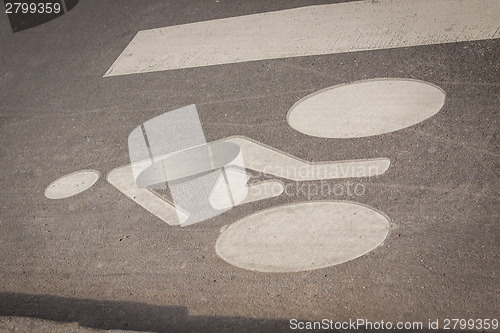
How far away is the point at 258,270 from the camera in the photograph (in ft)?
12.2

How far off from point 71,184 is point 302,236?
252cm

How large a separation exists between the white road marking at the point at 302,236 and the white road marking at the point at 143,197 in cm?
52

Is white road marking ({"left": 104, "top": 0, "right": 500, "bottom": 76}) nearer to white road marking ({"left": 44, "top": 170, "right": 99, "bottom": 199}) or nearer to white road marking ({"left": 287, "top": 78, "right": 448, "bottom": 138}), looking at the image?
white road marking ({"left": 287, "top": 78, "right": 448, "bottom": 138})

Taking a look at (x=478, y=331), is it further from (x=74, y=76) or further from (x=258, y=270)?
(x=74, y=76)

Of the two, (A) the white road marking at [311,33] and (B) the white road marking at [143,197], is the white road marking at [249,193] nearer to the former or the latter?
(B) the white road marking at [143,197]

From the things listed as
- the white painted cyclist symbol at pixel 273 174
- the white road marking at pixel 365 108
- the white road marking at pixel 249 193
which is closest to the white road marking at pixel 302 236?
the white painted cyclist symbol at pixel 273 174

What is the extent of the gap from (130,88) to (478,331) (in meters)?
4.45

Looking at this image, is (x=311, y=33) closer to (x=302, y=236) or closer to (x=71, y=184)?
(x=302, y=236)

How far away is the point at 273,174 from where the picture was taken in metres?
4.34

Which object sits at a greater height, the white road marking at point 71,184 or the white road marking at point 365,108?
the white road marking at point 365,108

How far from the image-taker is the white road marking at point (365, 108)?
4.47 metres

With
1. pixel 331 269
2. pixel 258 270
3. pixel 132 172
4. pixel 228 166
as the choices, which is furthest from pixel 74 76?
pixel 331 269

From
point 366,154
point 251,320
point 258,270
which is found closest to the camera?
point 251,320

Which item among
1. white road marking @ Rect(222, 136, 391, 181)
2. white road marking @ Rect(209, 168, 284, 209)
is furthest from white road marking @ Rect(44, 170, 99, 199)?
white road marking @ Rect(222, 136, 391, 181)
